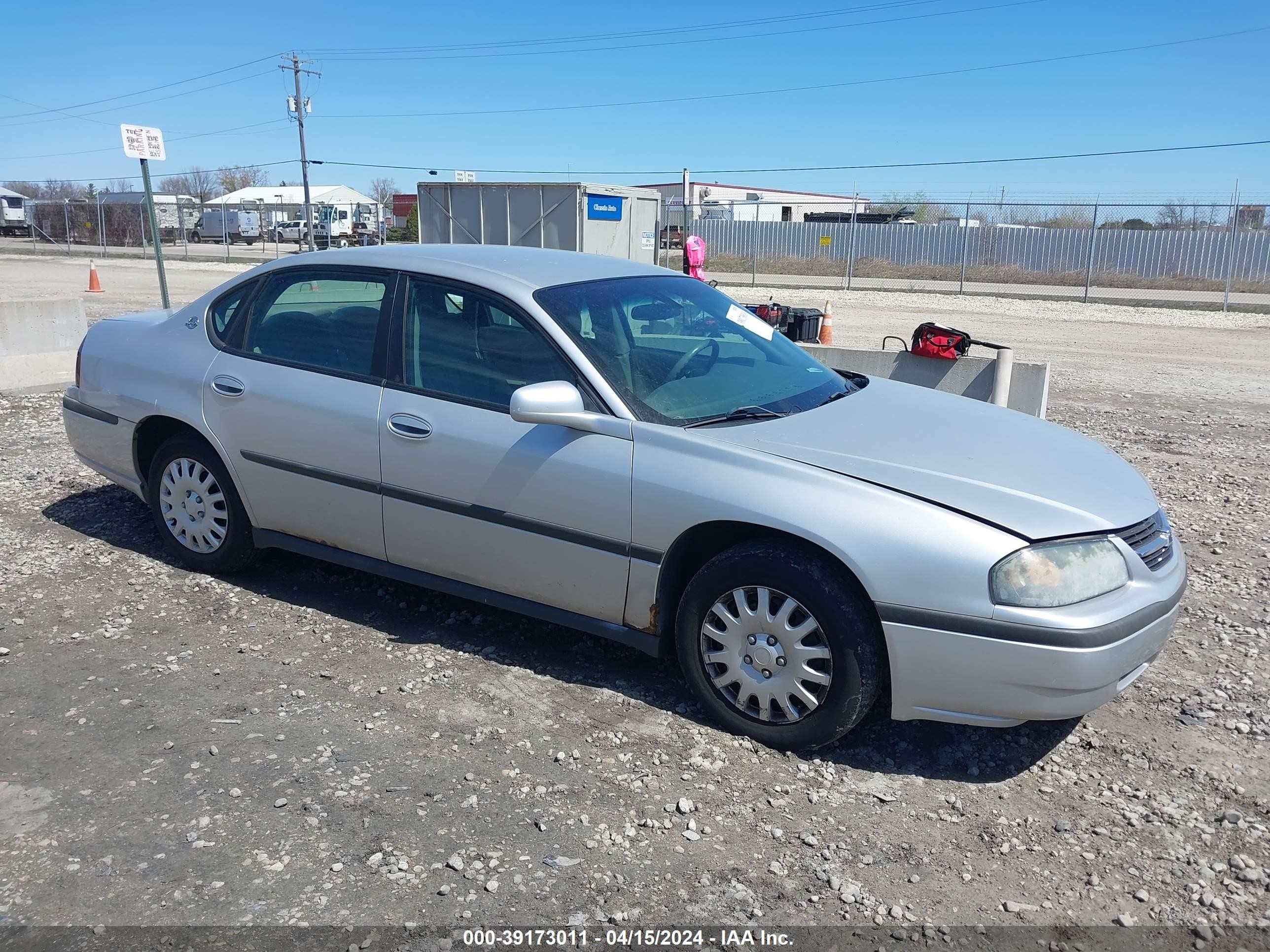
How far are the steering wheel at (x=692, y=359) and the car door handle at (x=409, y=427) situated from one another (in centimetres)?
102

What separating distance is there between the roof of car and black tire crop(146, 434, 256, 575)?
1.05 m

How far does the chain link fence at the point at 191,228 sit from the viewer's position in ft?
139

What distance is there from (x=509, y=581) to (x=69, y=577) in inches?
103

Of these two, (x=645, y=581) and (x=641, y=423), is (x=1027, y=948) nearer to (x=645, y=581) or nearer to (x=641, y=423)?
(x=645, y=581)

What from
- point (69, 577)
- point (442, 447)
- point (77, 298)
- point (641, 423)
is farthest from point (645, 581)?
point (77, 298)

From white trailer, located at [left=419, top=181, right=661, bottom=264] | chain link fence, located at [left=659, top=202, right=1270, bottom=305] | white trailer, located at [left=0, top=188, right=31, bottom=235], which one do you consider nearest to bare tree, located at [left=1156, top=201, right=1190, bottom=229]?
chain link fence, located at [left=659, top=202, right=1270, bottom=305]

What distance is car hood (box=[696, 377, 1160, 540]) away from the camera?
3320 mm

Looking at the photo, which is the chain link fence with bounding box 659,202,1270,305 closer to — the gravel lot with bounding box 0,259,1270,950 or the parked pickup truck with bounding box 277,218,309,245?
the gravel lot with bounding box 0,259,1270,950

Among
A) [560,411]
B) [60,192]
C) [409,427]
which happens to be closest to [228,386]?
[409,427]

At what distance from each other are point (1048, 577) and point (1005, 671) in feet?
1.07

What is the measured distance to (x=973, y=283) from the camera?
30.8 m

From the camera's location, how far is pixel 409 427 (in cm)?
421

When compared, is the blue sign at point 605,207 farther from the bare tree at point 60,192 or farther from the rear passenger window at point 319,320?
the bare tree at point 60,192

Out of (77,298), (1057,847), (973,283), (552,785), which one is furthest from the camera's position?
(973,283)
